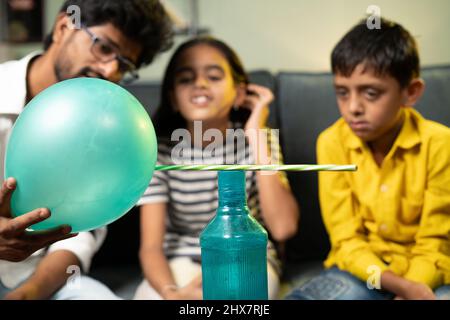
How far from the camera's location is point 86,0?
1486 millimetres

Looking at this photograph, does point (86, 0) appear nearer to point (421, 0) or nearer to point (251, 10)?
point (251, 10)

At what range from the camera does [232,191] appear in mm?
766

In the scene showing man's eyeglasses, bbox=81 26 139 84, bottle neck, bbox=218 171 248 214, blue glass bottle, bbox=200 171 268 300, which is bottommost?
blue glass bottle, bbox=200 171 268 300

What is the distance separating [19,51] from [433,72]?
176cm

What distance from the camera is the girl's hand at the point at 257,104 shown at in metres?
1.56

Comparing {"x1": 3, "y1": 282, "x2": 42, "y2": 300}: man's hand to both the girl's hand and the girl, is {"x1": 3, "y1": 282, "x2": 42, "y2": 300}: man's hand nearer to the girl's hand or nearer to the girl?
the girl

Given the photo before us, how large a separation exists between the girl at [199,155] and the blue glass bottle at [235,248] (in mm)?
665

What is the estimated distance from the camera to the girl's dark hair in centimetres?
160

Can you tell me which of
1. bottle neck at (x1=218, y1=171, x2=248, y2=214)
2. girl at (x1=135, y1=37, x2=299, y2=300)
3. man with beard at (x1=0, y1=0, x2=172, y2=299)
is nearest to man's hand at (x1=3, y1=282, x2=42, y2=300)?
man with beard at (x1=0, y1=0, x2=172, y2=299)

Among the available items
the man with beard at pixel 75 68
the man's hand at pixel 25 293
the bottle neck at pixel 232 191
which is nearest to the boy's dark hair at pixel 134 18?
the man with beard at pixel 75 68

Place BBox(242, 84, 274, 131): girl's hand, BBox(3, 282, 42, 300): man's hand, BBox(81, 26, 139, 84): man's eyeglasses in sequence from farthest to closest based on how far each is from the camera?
BBox(242, 84, 274, 131): girl's hand
BBox(81, 26, 139, 84): man's eyeglasses
BBox(3, 282, 42, 300): man's hand

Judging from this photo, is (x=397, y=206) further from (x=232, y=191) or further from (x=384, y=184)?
(x=232, y=191)
